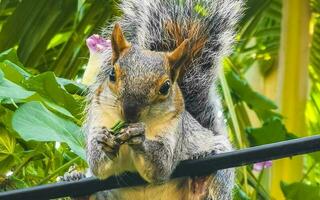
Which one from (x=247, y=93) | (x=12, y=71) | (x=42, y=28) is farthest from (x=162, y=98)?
(x=42, y=28)

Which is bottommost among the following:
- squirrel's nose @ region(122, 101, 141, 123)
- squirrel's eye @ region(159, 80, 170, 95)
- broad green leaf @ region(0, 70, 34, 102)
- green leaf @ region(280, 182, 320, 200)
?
green leaf @ region(280, 182, 320, 200)

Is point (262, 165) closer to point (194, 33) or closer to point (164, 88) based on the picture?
point (194, 33)

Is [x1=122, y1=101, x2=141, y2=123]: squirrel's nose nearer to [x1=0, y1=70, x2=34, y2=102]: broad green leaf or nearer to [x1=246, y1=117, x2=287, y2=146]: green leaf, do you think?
[x1=0, y1=70, x2=34, y2=102]: broad green leaf

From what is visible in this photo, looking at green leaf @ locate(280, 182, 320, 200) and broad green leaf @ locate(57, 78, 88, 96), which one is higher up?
broad green leaf @ locate(57, 78, 88, 96)

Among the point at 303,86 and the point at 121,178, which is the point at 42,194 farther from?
the point at 303,86

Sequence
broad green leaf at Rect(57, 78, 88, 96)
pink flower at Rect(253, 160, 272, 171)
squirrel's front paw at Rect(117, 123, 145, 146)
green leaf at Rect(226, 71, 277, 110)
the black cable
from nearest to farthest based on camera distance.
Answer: the black cable < squirrel's front paw at Rect(117, 123, 145, 146) < broad green leaf at Rect(57, 78, 88, 96) < pink flower at Rect(253, 160, 272, 171) < green leaf at Rect(226, 71, 277, 110)

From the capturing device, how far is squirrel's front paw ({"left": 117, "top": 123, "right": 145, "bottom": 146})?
4.90 ft

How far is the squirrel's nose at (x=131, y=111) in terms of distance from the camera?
1.50 meters

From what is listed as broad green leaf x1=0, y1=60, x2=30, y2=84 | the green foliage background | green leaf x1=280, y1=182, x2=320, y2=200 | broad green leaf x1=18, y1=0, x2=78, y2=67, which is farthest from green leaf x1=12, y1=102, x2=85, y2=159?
broad green leaf x1=18, y1=0, x2=78, y2=67

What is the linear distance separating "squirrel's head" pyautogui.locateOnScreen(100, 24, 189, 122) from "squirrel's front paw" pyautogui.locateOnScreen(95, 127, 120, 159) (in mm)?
42

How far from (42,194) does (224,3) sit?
81cm

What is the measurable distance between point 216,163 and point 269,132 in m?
0.80

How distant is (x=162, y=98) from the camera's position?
158 cm

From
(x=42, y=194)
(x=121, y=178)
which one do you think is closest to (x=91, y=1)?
(x=121, y=178)
